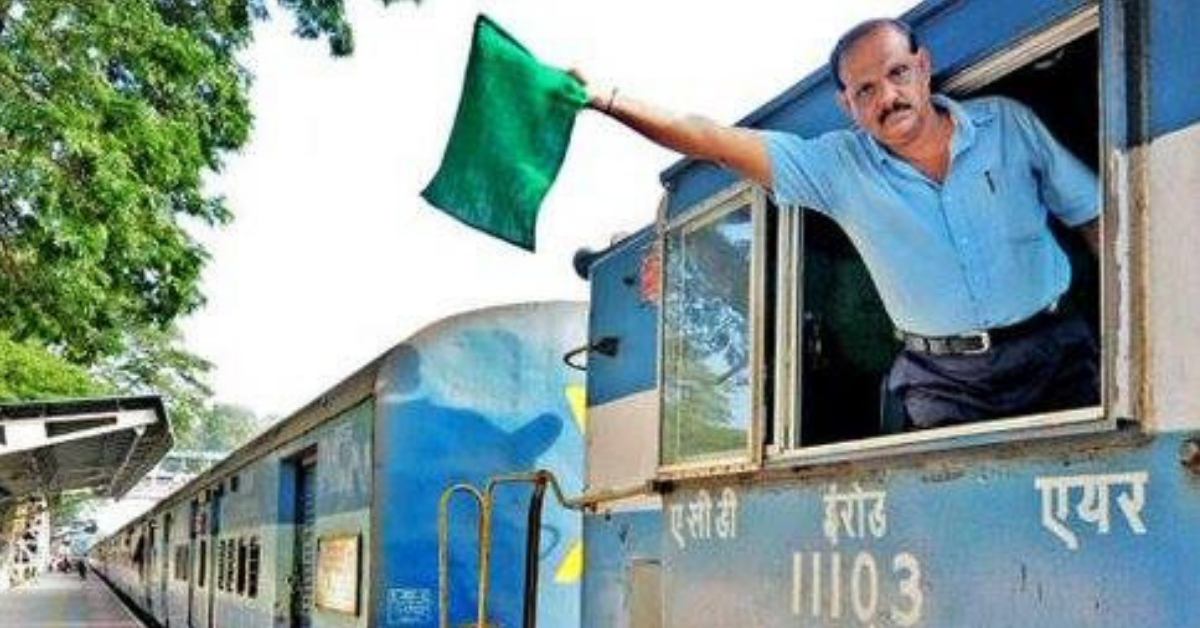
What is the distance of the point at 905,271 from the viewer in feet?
9.39

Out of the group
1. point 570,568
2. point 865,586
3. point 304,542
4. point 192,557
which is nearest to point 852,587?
point 865,586

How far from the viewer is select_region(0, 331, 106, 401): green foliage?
843 inches

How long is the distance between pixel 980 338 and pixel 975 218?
0.81ft

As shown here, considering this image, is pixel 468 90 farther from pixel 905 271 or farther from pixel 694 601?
pixel 694 601

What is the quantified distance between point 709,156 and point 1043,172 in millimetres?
828

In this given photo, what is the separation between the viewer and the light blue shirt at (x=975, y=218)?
2611 mm

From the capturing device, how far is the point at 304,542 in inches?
398

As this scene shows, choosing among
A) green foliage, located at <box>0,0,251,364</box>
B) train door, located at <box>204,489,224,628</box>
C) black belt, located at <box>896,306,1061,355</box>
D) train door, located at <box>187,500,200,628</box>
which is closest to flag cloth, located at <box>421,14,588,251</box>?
black belt, located at <box>896,306,1061,355</box>

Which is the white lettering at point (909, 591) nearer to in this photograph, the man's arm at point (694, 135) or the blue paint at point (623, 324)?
the man's arm at point (694, 135)

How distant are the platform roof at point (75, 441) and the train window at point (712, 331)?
46.7 ft

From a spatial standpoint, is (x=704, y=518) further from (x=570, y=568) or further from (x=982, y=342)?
(x=570, y=568)

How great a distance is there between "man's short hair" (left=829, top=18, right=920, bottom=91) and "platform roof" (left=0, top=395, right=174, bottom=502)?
15251 millimetres

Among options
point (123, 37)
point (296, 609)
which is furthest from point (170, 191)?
point (296, 609)

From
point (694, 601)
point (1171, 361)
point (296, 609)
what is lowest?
point (296, 609)
